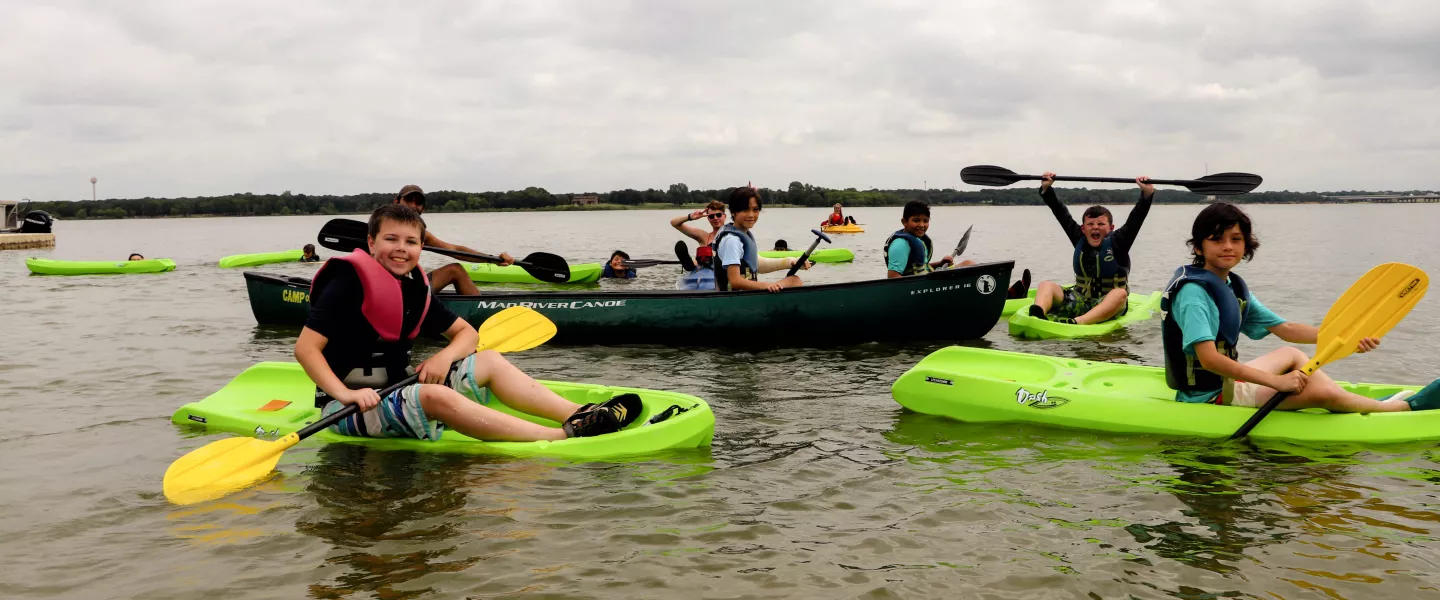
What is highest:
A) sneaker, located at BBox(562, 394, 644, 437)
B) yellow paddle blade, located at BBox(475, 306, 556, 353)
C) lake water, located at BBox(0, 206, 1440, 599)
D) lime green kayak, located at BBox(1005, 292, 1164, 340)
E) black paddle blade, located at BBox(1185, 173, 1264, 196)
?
black paddle blade, located at BBox(1185, 173, 1264, 196)

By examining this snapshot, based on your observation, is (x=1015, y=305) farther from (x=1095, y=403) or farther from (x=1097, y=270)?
(x=1095, y=403)

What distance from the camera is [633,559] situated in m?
3.79

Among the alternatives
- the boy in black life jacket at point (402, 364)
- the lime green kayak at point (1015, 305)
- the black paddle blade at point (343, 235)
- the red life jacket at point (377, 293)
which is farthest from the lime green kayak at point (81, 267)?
the red life jacket at point (377, 293)

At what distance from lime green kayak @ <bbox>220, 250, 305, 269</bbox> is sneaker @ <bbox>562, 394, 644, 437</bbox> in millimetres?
18566

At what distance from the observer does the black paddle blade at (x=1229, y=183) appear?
29.8 feet

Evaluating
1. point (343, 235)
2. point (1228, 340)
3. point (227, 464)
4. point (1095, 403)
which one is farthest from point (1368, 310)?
point (343, 235)

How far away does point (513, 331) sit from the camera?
19.2 ft

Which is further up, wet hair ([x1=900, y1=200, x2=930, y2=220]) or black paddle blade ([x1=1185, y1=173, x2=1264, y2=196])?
black paddle blade ([x1=1185, y1=173, x2=1264, y2=196])

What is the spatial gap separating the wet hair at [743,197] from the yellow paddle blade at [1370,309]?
4.32 m

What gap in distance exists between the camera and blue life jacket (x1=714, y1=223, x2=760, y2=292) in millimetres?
8727

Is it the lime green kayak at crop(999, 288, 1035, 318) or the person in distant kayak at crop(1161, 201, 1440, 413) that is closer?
the person in distant kayak at crop(1161, 201, 1440, 413)

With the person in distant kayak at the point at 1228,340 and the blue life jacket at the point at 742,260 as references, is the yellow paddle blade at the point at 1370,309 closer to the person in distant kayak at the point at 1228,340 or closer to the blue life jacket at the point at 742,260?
the person in distant kayak at the point at 1228,340

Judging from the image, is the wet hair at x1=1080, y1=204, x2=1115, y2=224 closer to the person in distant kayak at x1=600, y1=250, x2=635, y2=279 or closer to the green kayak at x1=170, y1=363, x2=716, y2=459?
the green kayak at x1=170, y1=363, x2=716, y2=459

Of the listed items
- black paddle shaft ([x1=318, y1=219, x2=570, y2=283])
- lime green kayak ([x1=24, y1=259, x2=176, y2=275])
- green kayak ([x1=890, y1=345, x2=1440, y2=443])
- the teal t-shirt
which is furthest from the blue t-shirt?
lime green kayak ([x1=24, y1=259, x2=176, y2=275])
